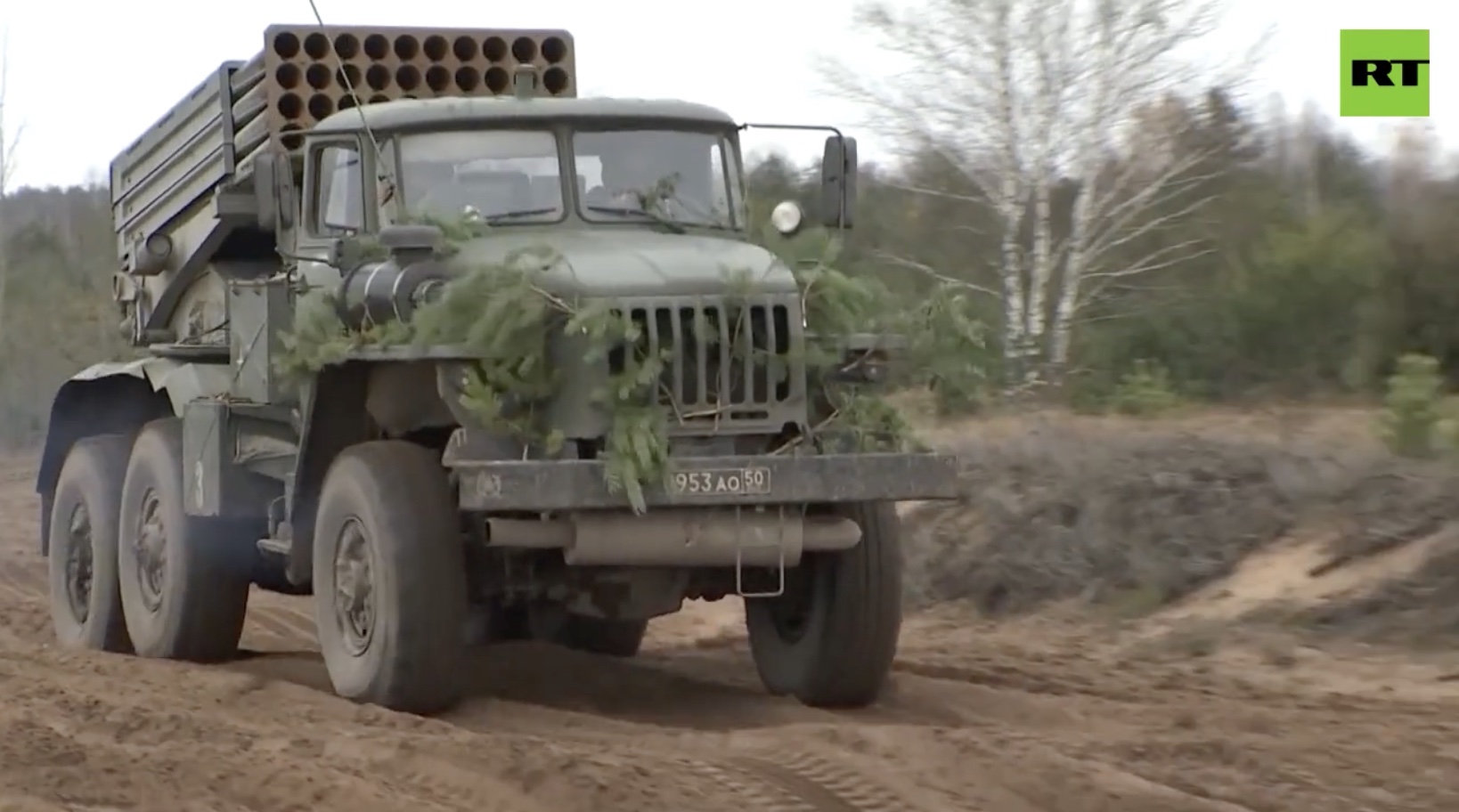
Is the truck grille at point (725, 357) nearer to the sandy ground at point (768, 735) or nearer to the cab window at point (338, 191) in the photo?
the sandy ground at point (768, 735)

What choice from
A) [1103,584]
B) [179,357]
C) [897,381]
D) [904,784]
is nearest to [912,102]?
[1103,584]

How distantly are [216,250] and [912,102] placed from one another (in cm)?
1425

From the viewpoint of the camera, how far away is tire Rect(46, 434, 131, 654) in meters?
12.0

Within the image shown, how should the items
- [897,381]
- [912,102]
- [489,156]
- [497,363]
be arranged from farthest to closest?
[912,102] → [489,156] → [897,381] → [497,363]

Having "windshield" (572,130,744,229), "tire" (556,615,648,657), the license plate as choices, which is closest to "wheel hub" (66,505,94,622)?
"tire" (556,615,648,657)

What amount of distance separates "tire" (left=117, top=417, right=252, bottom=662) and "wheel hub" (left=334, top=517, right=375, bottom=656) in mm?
1843

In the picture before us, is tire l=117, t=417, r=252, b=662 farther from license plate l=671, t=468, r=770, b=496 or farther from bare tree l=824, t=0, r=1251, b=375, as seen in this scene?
bare tree l=824, t=0, r=1251, b=375

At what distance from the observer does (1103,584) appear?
41.8 feet

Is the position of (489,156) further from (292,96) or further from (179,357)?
(179,357)

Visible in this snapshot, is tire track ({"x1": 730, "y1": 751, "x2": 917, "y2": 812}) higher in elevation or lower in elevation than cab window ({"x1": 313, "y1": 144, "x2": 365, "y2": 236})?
lower

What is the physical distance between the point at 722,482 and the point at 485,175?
2162 millimetres

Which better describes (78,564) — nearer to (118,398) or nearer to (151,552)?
(118,398)

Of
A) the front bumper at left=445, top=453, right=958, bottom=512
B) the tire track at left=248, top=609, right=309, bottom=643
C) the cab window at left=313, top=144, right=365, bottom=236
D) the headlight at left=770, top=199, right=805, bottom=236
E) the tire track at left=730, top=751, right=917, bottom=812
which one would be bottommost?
the tire track at left=248, top=609, right=309, bottom=643

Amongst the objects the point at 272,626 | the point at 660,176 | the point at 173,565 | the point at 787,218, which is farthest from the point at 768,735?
the point at 272,626
